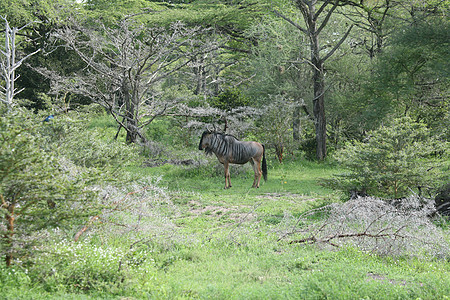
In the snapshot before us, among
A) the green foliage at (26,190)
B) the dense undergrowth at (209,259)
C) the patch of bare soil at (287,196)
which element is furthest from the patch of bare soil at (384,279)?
the patch of bare soil at (287,196)

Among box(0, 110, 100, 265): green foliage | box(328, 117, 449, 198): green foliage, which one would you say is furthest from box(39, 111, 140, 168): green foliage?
box(328, 117, 449, 198): green foliage

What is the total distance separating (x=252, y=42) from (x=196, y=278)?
62.0 ft

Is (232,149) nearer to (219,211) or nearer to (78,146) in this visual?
(219,211)

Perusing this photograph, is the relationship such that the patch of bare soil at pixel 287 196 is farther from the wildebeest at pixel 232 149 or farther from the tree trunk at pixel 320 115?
the tree trunk at pixel 320 115

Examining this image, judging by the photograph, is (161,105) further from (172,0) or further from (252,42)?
(172,0)

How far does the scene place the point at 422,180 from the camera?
26.8ft

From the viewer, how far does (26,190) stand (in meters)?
4.28

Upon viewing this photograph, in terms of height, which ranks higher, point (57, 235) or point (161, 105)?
point (161, 105)

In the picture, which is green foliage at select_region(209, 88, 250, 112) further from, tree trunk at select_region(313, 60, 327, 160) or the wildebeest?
the wildebeest

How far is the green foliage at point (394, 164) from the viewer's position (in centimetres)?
818

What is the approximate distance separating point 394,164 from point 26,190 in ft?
21.5

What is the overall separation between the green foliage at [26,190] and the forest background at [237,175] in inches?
0.7

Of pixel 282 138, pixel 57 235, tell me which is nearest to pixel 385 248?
pixel 57 235

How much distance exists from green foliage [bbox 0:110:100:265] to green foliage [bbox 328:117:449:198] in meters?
5.88
